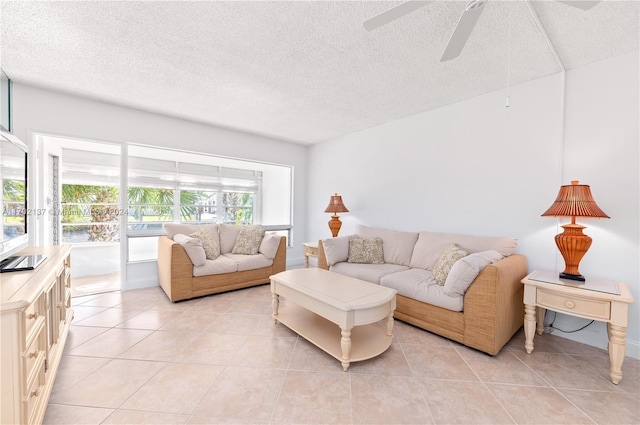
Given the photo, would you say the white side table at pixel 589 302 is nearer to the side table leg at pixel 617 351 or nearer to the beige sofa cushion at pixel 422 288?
the side table leg at pixel 617 351

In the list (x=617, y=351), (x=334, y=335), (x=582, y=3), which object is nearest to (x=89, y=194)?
(x=334, y=335)

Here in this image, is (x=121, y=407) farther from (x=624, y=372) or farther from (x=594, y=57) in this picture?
(x=594, y=57)

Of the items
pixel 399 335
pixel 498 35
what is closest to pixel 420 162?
pixel 498 35

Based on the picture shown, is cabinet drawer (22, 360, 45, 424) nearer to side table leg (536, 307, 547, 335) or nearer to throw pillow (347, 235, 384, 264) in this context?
throw pillow (347, 235, 384, 264)

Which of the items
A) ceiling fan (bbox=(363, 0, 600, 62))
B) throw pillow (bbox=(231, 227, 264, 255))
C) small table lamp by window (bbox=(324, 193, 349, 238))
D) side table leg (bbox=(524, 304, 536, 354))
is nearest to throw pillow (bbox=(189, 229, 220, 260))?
throw pillow (bbox=(231, 227, 264, 255))

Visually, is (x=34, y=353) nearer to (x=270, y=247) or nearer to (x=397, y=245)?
(x=270, y=247)

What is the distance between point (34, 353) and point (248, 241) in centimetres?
268

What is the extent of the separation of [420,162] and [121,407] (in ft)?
11.9

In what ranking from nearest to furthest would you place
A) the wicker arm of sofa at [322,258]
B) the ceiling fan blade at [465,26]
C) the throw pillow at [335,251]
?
the ceiling fan blade at [465,26], the throw pillow at [335,251], the wicker arm of sofa at [322,258]

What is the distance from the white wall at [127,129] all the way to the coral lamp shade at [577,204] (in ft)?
13.2

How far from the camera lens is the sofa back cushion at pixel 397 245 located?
10.7 ft

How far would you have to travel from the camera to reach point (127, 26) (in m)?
1.87

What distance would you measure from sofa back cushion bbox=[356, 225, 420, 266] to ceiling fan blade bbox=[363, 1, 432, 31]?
248cm

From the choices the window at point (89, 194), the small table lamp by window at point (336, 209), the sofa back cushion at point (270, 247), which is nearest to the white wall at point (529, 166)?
the small table lamp by window at point (336, 209)
